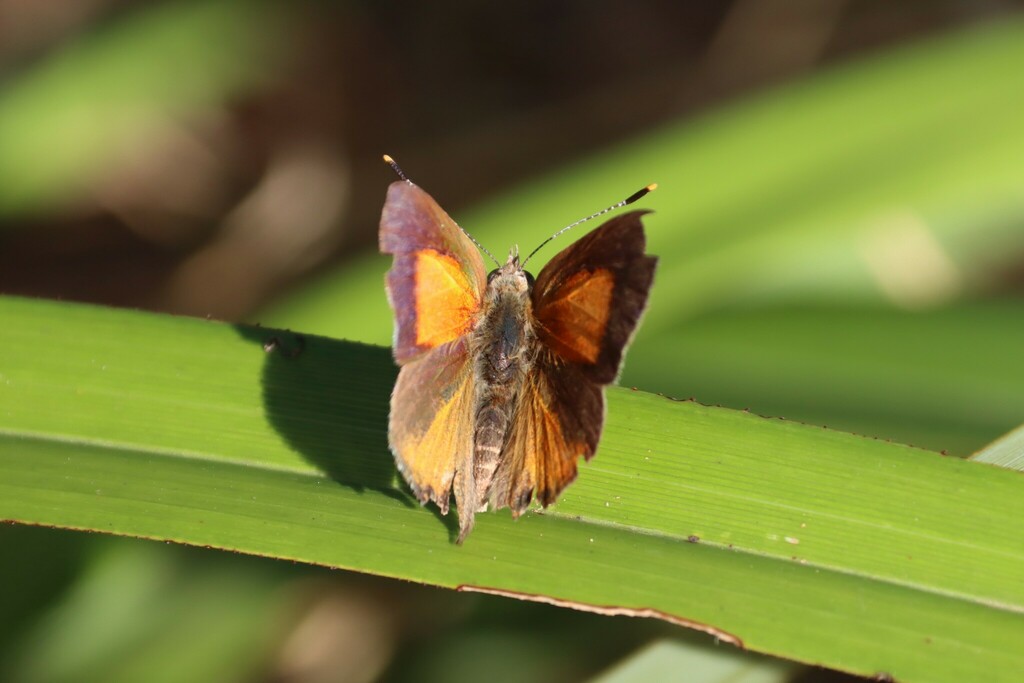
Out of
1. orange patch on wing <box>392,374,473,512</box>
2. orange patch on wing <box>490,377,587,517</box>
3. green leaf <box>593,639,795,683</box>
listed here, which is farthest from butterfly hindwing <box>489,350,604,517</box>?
green leaf <box>593,639,795,683</box>

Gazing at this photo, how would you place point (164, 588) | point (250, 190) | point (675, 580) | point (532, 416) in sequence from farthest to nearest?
point (250, 190) → point (164, 588) → point (532, 416) → point (675, 580)

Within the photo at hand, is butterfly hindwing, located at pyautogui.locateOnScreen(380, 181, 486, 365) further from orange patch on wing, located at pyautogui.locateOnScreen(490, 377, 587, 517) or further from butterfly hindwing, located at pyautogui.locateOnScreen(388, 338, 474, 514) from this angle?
orange patch on wing, located at pyautogui.locateOnScreen(490, 377, 587, 517)

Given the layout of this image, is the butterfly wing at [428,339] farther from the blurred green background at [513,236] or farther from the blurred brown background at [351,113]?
the blurred brown background at [351,113]

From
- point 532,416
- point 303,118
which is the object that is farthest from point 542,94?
point 532,416

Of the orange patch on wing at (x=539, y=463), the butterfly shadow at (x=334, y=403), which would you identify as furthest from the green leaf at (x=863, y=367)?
the butterfly shadow at (x=334, y=403)

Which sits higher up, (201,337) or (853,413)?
(853,413)

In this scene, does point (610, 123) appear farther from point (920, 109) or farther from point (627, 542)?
point (627, 542)
